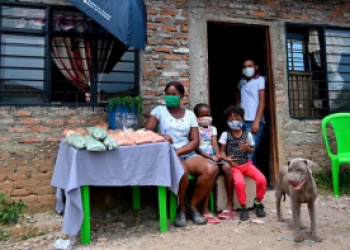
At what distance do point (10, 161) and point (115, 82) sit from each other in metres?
1.72

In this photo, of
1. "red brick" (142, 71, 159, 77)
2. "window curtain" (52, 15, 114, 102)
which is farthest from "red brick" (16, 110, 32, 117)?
"red brick" (142, 71, 159, 77)

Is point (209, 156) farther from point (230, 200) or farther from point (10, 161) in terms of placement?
point (10, 161)

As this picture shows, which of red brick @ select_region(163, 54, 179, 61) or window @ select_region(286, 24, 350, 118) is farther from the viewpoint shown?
window @ select_region(286, 24, 350, 118)

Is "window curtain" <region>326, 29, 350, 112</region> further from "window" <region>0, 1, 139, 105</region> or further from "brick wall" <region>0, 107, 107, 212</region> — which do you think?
"brick wall" <region>0, 107, 107, 212</region>

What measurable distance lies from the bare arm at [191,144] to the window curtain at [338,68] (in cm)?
290

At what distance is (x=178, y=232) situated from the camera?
356 cm

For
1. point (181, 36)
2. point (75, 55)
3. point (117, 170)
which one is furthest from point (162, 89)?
point (117, 170)

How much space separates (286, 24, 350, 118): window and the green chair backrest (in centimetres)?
32

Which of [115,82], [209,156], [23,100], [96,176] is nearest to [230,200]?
[209,156]

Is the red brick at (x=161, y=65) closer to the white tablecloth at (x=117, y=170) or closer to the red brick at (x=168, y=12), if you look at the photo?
the red brick at (x=168, y=12)

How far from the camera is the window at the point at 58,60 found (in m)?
4.35

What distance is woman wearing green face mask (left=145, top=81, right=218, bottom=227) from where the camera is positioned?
3.82 meters

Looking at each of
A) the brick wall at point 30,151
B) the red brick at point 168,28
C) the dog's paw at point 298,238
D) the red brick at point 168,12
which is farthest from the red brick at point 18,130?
the dog's paw at point 298,238

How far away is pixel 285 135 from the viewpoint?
5348 millimetres
